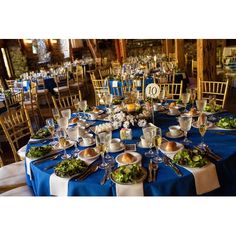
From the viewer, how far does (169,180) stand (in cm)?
149

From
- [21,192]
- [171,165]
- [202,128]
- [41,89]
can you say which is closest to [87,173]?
[171,165]

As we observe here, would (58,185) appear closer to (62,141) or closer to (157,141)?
(62,141)

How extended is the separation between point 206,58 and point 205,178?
3.61 meters

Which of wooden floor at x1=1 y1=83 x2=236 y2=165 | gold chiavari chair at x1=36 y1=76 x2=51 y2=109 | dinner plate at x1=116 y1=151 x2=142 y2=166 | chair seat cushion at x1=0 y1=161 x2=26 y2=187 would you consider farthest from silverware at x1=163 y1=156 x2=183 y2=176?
gold chiavari chair at x1=36 y1=76 x2=51 y2=109

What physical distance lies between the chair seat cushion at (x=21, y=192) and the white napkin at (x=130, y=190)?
33.6 inches

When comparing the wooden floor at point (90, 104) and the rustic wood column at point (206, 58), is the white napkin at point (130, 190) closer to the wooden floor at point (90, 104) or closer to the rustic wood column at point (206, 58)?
the wooden floor at point (90, 104)

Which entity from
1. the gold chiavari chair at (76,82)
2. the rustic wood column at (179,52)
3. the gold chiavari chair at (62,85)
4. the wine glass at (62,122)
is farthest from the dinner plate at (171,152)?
the rustic wood column at (179,52)

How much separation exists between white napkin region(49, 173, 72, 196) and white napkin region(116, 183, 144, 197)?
341mm

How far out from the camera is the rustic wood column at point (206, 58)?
15.1 ft

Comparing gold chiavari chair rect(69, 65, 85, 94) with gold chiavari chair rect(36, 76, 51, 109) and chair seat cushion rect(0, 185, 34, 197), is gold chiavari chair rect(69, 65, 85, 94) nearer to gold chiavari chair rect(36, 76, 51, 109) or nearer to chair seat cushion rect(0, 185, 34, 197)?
gold chiavari chair rect(36, 76, 51, 109)

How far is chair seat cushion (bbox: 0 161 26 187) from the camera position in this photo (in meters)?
2.15
